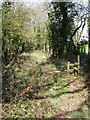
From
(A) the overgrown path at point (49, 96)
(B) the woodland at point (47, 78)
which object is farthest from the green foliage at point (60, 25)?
(A) the overgrown path at point (49, 96)

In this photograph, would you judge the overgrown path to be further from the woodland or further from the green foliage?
the green foliage

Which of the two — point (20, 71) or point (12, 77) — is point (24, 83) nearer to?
point (12, 77)

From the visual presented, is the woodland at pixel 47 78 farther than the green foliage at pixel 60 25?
No

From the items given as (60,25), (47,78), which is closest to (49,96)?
(47,78)

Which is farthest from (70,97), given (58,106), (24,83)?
(24,83)

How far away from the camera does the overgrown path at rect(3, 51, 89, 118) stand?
746 cm

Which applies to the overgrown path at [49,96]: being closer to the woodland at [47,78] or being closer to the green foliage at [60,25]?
the woodland at [47,78]

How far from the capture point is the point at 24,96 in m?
8.55

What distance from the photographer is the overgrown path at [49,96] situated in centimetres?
746

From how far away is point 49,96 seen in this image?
873cm

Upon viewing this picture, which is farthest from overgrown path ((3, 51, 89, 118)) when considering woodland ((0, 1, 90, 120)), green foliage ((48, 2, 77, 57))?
green foliage ((48, 2, 77, 57))

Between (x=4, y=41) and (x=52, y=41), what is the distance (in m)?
7.33

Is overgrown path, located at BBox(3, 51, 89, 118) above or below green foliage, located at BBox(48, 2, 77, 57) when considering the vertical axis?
below

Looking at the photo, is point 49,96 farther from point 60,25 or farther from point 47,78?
point 60,25
